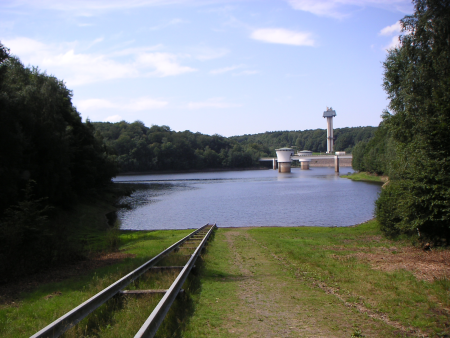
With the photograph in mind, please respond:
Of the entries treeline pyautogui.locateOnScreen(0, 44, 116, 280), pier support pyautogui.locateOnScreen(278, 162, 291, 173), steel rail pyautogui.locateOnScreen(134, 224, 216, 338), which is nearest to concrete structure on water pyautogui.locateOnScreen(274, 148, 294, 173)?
pier support pyautogui.locateOnScreen(278, 162, 291, 173)

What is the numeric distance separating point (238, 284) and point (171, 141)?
170878mm

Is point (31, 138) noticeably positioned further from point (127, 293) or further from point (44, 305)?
point (127, 293)

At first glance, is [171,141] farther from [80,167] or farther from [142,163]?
[80,167]

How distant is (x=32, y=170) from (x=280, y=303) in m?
27.9

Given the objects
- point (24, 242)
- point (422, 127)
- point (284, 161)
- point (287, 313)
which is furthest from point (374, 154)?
point (287, 313)

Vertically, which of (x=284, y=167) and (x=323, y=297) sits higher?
(x=323, y=297)

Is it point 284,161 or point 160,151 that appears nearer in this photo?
point 284,161

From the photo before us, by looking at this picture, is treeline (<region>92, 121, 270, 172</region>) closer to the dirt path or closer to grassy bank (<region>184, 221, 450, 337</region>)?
grassy bank (<region>184, 221, 450, 337</region>)

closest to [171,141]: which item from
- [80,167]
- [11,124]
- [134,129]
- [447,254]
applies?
[134,129]

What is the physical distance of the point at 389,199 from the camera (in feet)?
60.7

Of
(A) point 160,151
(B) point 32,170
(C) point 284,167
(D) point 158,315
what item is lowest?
(C) point 284,167

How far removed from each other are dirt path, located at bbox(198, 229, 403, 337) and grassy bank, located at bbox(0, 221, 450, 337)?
14 mm

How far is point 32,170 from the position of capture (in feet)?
95.8

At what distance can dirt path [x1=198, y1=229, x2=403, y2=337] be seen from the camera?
526 cm
